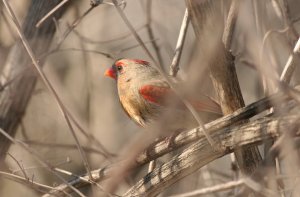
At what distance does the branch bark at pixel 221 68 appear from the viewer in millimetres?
3246

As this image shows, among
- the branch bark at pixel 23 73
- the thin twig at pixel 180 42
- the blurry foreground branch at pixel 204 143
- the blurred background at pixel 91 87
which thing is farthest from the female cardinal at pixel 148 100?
the blurred background at pixel 91 87

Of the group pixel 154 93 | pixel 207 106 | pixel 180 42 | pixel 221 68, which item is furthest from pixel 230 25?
pixel 154 93

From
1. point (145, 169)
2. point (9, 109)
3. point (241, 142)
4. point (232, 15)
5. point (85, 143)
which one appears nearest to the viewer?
point (241, 142)

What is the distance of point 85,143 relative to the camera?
6.05 m

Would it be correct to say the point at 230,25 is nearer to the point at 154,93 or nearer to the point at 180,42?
the point at 180,42

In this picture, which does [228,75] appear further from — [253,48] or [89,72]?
[89,72]

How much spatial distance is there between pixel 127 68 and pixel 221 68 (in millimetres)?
1612

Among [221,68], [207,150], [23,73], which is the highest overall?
[23,73]

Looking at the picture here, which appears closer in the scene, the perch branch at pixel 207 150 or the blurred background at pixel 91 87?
the perch branch at pixel 207 150

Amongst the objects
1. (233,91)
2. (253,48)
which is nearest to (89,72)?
(233,91)

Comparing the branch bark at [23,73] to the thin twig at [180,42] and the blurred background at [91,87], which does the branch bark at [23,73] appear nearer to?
the blurred background at [91,87]

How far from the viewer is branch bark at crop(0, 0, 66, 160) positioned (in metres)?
4.59

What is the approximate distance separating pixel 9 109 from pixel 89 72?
1.84 metres

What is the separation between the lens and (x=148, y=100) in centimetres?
442
